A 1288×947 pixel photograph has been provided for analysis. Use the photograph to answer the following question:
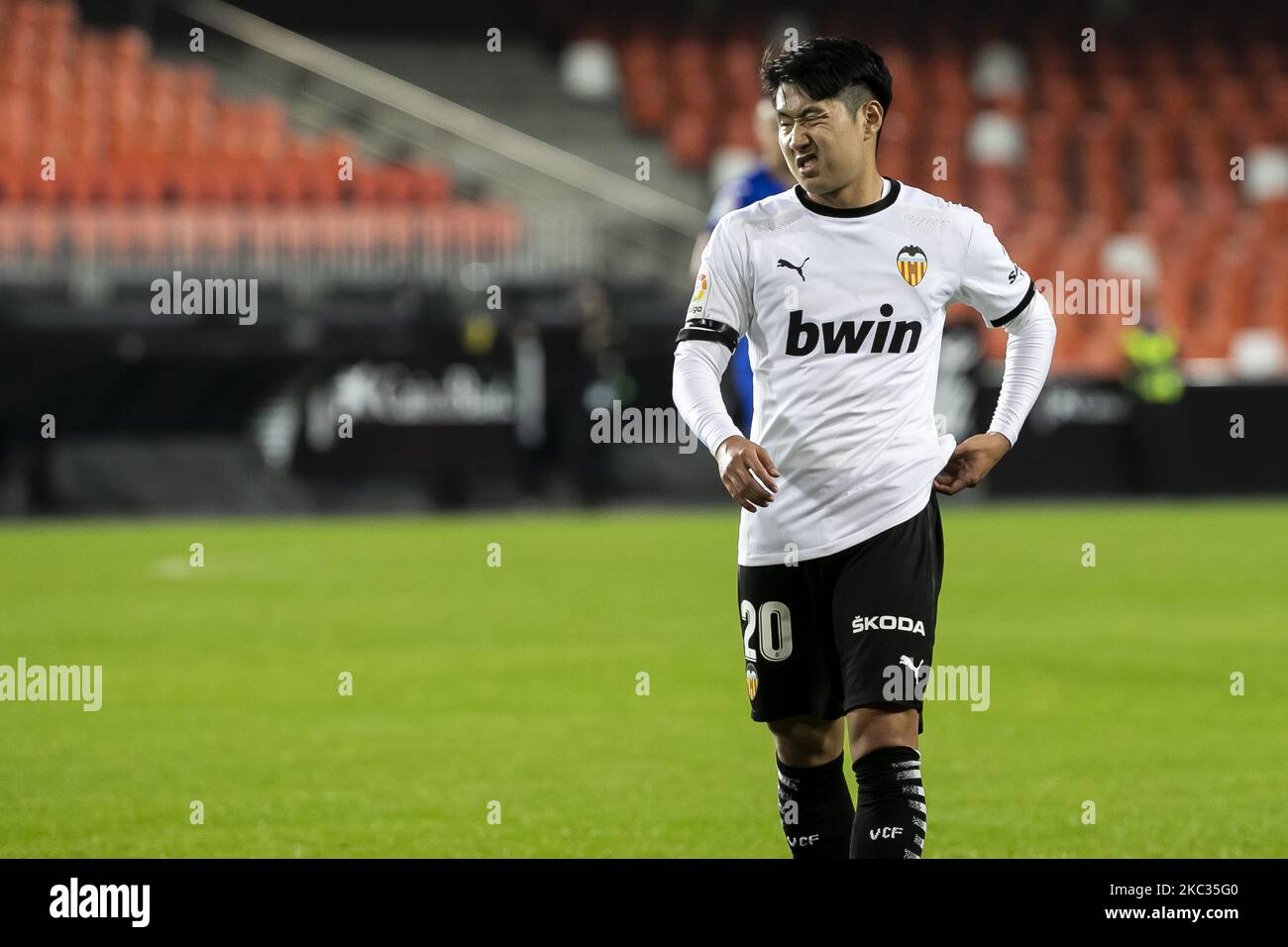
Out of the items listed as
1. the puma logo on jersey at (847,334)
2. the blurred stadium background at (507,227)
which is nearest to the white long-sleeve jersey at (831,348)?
the puma logo on jersey at (847,334)

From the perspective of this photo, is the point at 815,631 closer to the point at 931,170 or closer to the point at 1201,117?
the point at 931,170

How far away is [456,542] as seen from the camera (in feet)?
51.3

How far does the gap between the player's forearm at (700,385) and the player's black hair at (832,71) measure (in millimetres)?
609

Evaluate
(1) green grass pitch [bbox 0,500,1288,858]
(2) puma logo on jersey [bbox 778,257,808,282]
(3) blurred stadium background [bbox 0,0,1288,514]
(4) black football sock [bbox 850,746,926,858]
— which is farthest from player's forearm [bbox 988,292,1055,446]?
(3) blurred stadium background [bbox 0,0,1288,514]

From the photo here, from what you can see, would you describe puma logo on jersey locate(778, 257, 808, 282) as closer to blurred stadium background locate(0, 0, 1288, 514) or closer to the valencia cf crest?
the valencia cf crest

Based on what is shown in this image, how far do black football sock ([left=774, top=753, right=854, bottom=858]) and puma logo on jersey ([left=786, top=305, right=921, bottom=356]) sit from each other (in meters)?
1.00

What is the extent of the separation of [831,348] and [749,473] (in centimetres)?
42

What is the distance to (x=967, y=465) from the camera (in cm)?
446

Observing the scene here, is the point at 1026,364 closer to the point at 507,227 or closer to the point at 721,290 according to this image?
the point at 721,290

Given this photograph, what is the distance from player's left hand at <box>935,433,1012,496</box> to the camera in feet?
14.6

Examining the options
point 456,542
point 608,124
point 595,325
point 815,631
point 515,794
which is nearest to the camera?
point 815,631

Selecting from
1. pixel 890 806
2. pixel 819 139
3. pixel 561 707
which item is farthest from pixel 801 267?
pixel 561 707
